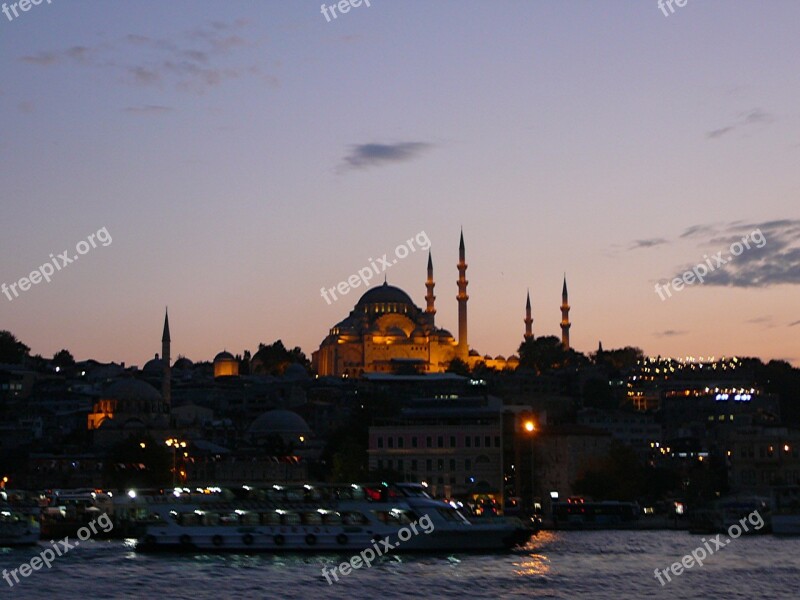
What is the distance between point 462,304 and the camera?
14762 centimetres

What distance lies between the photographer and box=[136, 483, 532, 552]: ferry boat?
169ft

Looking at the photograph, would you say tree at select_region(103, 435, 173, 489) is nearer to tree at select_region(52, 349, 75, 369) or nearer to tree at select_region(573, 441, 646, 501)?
tree at select_region(573, 441, 646, 501)

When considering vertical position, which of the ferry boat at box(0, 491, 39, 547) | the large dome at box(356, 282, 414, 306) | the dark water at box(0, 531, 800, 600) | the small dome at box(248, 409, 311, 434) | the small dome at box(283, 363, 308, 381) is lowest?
the dark water at box(0, 531, 800, 600)

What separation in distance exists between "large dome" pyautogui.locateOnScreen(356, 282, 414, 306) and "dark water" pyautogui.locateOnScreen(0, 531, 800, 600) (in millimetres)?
113115

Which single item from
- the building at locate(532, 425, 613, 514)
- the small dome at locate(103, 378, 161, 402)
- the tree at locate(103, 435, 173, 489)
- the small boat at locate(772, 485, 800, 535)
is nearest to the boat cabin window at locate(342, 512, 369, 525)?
the small boat at locate(772, 485, 800, 535)

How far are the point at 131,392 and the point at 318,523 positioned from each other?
191ft

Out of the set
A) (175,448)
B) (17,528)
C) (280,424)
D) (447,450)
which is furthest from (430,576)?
(280,424)

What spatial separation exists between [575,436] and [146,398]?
32.3 meters

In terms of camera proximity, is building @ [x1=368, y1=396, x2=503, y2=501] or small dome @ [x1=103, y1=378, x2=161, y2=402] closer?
building @ [x1=368, y1=396, x2=503, y2=501]

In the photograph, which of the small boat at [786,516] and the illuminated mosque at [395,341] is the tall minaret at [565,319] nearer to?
the illuminated mosque at [395,341]

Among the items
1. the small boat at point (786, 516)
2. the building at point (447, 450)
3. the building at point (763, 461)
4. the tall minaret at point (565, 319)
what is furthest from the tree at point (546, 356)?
the small boat at point (786, 516)

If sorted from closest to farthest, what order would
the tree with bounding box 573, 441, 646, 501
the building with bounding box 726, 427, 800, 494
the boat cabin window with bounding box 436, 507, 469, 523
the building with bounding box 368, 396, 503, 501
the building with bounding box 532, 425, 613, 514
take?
the boat cabin window with bounding box 436, 507, 469, 523 < the building with bounding box 368, 396, 503, 501 < the tree with bounding box 573, 441, 646, 501 < the building with bounding box 532, 425, 613, 514 < the building with bounding box 726, 427, 800, 494

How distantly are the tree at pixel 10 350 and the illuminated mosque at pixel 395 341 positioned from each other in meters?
28.4

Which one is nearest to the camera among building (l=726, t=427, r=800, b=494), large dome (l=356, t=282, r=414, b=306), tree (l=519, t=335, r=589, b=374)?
building (l=726, t=427, r=800, b=494)
